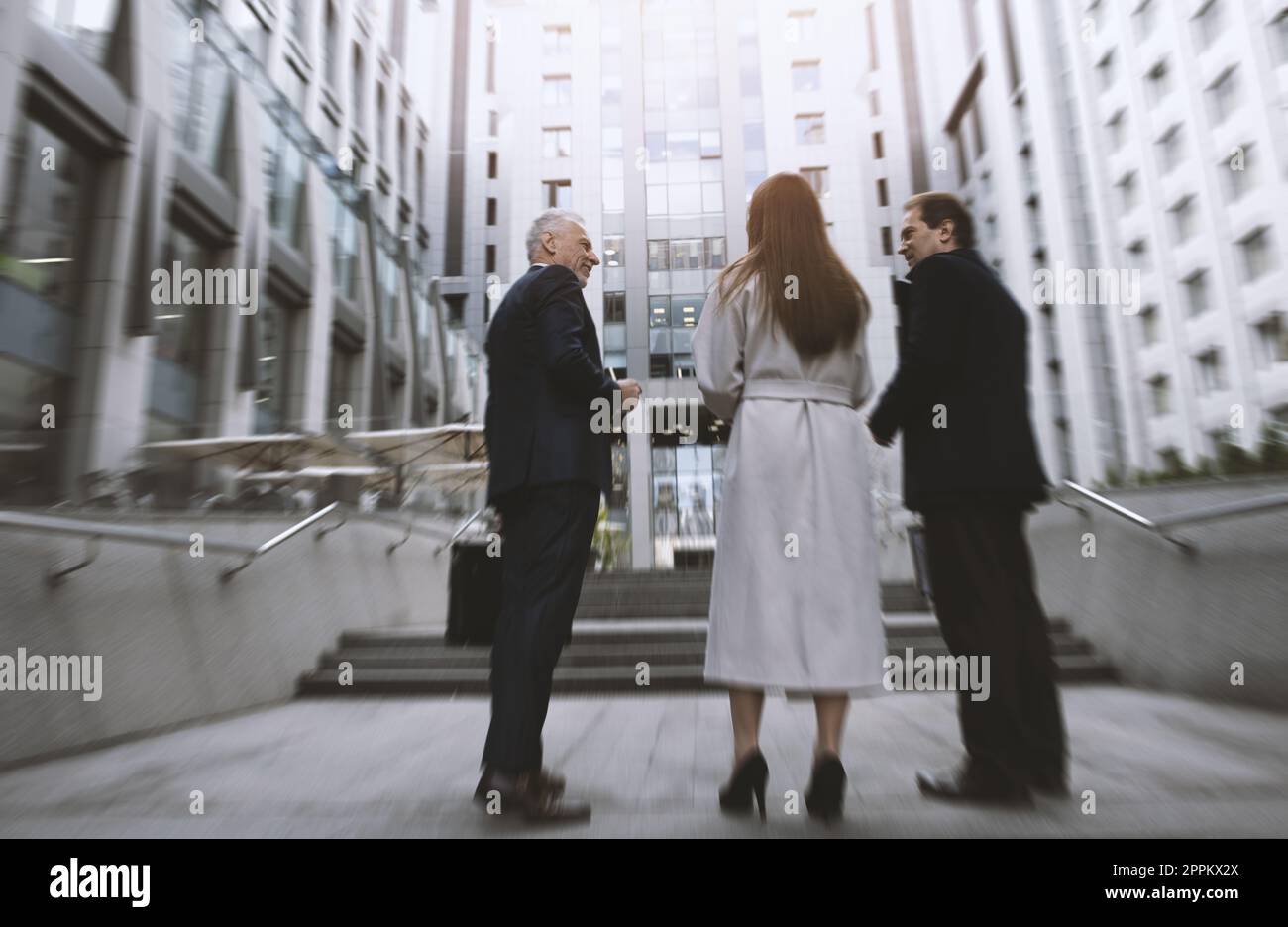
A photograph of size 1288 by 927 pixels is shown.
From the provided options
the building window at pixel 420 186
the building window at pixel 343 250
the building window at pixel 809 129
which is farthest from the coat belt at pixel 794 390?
the building window at pixel 420 186

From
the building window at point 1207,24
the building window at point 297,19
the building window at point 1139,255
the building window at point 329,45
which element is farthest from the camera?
the building window at point 1139,255

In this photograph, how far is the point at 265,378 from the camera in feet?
43.9

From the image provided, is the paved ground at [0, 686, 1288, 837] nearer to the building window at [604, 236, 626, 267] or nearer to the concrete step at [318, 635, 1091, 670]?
the concrete step at [318, 635, 1091, 670]

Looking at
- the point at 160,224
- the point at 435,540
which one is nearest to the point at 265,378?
the point at 160,224

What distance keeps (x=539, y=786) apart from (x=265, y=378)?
12800 mm

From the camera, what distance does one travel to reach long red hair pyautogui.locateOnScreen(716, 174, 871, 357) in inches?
95.6

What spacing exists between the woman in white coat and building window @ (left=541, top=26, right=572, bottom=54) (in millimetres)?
23140

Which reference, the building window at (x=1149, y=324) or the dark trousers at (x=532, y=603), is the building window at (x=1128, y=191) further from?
the dark trousers at (x=532, y=603)

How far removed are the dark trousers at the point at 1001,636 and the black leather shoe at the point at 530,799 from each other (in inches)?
48.2

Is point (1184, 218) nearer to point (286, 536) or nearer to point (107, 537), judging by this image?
point (286, 536)

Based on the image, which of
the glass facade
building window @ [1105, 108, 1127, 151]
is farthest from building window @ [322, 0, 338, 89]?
building window @ [1105, 108, 1127, 151]

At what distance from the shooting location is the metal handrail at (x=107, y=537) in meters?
3.26

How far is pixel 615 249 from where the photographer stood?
20703 millimetres

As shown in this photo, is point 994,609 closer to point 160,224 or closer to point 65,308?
point 65,308
